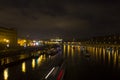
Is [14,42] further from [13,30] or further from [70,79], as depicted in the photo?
[70,79]

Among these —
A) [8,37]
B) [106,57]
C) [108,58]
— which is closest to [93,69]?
[108,58]

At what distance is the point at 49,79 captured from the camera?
19828mm

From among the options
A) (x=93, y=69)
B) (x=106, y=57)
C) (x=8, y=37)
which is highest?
(x=8, y=37)

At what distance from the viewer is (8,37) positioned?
71688mm

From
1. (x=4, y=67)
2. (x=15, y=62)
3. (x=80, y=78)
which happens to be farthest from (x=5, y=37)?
(x=80, y=78)

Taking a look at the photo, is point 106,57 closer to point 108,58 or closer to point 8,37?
point 108,58

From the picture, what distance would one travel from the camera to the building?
219 feet

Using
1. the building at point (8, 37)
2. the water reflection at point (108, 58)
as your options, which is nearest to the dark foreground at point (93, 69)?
the water reflection at point (108, 58)

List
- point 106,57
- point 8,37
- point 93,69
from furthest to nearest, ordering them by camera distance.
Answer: point 8,37, point 106,57, point 93,69

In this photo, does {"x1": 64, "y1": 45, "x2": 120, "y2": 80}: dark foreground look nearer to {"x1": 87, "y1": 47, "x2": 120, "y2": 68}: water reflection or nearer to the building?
{"x1": 87, "y1": 47, "x2": 120, "y2": 68}: water reflection

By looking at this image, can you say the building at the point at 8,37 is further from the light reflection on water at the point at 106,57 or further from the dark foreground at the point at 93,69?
the dark foreground at the point at 93,69

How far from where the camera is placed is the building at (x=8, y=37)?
66875 mm

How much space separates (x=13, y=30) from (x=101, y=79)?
185 feet

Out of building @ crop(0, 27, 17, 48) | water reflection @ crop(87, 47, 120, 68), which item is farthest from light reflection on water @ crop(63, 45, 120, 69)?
building @ crop(0, 27, 17, 48)
